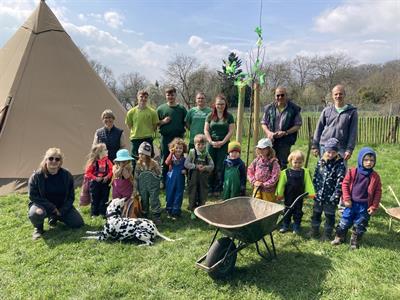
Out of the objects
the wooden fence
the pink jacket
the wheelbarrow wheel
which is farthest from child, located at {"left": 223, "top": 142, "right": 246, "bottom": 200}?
the wooden fence

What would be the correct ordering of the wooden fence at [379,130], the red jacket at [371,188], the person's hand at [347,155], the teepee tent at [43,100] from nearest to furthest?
the red jacket at [371,188] < the person's hand at [347,155] < the teepee tent at [43,100] < the wooden fence at [379,130]

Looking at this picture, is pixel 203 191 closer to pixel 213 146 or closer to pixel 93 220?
pixel 213 146

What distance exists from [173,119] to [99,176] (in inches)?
64.9

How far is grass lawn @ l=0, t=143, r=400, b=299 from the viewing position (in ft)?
10.6

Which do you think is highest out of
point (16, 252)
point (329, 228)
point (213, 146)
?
point (213, 146)

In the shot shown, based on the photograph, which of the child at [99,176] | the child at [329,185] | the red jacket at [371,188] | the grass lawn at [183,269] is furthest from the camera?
the child at [99,176]

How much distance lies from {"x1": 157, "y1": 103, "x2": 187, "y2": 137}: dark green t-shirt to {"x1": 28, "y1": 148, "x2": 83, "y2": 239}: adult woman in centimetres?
195

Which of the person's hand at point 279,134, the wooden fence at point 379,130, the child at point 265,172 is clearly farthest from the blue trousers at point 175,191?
the wooden fence at point 379,130

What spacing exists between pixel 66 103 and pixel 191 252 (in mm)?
4664

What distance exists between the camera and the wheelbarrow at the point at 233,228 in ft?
10.7

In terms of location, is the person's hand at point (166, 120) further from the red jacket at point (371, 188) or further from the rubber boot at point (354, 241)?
the rubber boot at point (354, 241)

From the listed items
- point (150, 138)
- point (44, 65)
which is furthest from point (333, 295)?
point (44, 65)

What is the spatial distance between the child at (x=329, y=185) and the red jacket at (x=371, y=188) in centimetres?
12

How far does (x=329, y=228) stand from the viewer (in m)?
4.35
